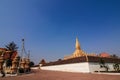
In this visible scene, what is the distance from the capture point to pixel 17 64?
25.9m

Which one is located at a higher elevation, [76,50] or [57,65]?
[76,50]

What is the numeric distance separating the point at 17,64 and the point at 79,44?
35012 mm

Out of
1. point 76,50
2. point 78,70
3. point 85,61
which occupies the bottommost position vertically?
point 78,70

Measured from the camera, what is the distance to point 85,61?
3177 centimetres

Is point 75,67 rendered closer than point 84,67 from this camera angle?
No

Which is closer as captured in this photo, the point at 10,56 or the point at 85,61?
the point at 85,61

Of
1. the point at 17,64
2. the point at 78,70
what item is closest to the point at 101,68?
the point at 78,70

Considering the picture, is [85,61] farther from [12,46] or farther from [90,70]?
[12,46]

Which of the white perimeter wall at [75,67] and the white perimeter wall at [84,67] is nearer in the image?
the white perimeter wall at [84,67]

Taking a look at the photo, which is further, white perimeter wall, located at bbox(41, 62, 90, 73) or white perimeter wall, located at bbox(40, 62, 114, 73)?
white perimeter wall, located at bbox(41, 62, 90, 73)

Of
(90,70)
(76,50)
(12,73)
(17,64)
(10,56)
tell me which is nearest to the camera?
(12,73)

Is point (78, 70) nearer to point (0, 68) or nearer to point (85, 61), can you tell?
point (85, 61)

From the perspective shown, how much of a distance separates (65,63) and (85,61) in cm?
784

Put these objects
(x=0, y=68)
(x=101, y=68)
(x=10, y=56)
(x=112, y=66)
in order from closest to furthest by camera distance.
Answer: (x=0, y=68) → (x=101, y=68) → (x=112, y=66) → (x=10, y=56)
